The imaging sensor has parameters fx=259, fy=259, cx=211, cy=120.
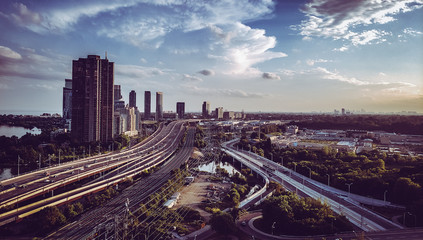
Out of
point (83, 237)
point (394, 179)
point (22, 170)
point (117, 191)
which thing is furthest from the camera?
point (22, 170)

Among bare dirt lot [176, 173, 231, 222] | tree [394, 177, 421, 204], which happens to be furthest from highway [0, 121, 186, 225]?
tree [394, 177, 421, 204]

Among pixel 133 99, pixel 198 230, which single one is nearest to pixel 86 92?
pixel 198 230

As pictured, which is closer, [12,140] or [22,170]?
[22,170]

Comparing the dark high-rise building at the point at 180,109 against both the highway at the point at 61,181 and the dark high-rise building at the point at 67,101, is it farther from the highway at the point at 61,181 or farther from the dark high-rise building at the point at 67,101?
the highway at the point at 61,181

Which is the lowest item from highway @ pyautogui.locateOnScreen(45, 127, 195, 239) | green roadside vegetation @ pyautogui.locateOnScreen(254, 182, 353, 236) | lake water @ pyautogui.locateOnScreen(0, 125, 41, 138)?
highway @ pyautogui.locateOnScreen(45, 127, 195, 239)

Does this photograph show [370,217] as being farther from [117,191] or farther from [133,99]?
[133,99]

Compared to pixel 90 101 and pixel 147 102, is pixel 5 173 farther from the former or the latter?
pixel 147 102

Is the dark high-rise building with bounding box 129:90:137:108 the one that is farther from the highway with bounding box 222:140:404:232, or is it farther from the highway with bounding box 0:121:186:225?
the highway with bounding box 222:140:404:232

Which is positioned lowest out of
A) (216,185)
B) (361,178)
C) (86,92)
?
(216,185)
